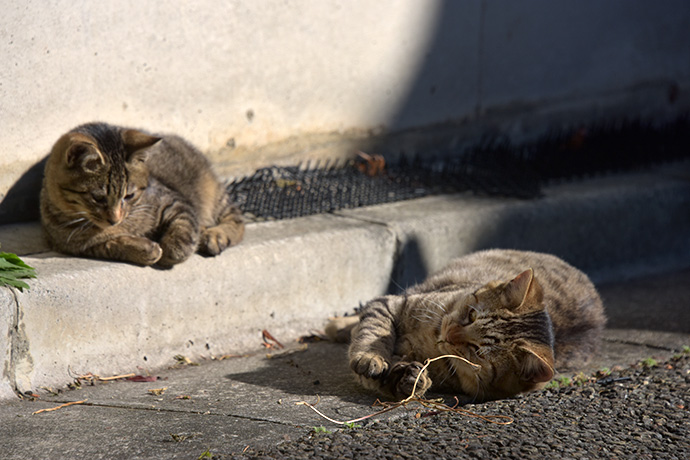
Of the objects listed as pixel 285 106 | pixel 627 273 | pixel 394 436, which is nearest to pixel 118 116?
pixel 285 106

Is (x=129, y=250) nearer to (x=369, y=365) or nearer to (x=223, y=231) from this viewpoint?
(x=223, y=231)

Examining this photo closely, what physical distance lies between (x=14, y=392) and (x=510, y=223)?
351 cm

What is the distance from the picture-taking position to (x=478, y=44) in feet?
21.5

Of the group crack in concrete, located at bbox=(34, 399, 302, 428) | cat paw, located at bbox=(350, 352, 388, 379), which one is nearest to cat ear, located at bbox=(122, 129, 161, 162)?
crack in concrete, located at bbox=(34, 399, 302, 428)

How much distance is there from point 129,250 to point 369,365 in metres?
1.43

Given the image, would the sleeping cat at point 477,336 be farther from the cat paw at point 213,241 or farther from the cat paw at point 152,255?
the cat paw at point 152,255

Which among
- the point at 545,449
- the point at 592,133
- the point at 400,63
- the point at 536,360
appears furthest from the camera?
the point at 592,133

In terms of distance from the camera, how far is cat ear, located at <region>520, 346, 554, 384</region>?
327cm

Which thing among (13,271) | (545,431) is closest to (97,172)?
(13,271)

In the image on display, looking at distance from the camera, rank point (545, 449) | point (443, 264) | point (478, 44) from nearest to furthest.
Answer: point (545, 449), point (443, 264), point (478, 44)

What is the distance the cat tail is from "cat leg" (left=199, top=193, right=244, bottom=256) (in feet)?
2.43

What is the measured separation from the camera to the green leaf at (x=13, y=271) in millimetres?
3498

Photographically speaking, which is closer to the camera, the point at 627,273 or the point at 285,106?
the point at 285,106

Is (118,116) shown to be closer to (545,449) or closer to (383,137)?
(383,137)
